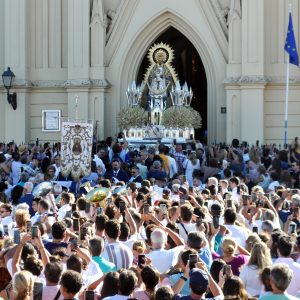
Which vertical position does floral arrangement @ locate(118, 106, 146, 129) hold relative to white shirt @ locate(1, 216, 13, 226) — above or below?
above

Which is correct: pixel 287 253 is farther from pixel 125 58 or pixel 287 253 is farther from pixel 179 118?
pixel 125 58

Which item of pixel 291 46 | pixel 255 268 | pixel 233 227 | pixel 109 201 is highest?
pixel 291 46

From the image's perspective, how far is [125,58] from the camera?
27750 millimetres

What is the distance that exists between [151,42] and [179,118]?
3.39m

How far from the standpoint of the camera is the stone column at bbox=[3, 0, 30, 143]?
27641mm

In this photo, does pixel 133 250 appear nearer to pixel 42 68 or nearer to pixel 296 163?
pixel 296 163

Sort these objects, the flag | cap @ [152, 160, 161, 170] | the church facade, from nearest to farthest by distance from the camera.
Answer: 1. cap @ [152, 160, 161, 170]
2. the flag
3. the church facade

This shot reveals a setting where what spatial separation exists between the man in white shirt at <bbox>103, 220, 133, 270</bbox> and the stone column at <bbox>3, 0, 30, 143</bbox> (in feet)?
63.0

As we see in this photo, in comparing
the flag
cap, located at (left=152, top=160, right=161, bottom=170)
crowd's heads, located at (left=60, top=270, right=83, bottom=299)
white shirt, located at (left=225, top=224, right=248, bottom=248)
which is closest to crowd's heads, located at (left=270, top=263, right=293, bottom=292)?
crowd's heads, located at (left=60, top=270, right=83, bottom=299)

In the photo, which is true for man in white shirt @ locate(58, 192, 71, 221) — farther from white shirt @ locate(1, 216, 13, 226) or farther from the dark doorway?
the dark doorway

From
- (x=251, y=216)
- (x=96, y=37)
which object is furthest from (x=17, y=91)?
(x=251, y=216)

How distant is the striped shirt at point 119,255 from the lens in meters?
8.69

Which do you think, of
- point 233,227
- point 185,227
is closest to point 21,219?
point 185,227

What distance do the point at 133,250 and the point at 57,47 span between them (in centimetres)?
2015
